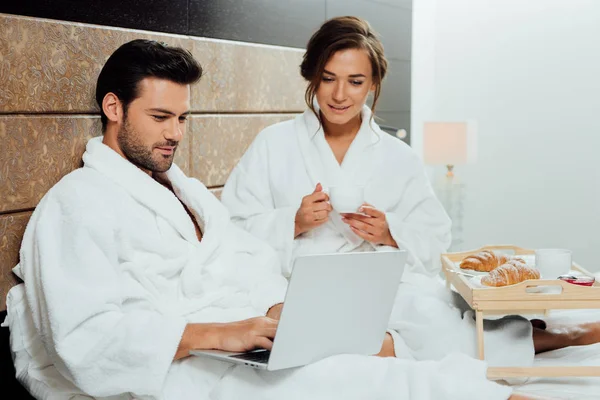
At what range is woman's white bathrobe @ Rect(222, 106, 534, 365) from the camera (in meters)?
2.78

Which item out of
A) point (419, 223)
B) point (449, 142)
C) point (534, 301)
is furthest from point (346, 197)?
point (449, 142)

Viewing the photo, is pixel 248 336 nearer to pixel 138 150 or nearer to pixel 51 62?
pixel 138 150

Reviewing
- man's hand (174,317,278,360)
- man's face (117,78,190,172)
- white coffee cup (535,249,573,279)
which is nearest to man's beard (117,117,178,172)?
man's face (117,78,190,172)

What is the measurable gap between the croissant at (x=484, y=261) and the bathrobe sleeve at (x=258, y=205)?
571mm

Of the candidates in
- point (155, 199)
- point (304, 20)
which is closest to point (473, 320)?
point (155, 199)

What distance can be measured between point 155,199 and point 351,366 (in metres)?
0.69

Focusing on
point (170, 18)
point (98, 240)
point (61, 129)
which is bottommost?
point (98, 240)

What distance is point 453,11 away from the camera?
5.34m

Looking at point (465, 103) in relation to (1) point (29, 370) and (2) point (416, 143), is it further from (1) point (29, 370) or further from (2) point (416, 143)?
(1) point (29, 370)

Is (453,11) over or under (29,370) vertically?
over

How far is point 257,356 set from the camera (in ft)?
6.11

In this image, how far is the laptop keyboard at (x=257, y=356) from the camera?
1815 mm

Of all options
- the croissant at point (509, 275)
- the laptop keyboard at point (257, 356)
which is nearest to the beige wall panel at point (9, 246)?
the laptop keyboard at point (257, 356)

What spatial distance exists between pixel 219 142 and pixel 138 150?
837mm
